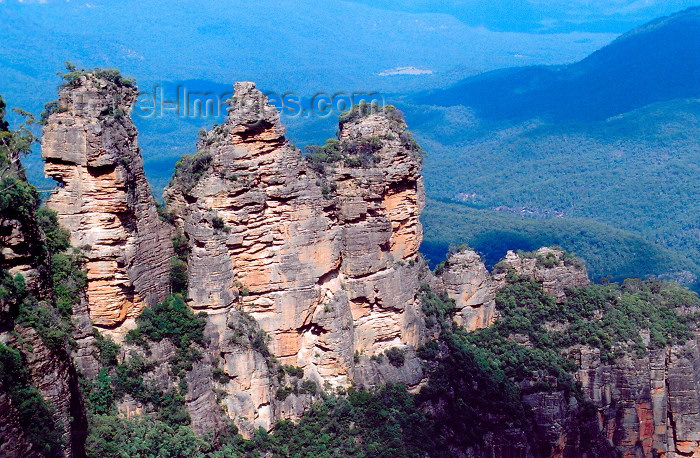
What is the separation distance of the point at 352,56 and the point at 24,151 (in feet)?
477

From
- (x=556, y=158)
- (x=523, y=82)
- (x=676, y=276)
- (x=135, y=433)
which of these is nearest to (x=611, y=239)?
(x=676, y=276)

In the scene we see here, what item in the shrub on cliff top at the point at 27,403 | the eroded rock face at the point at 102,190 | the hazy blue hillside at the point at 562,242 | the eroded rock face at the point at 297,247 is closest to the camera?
the shrub on cliff top at the point at 27,403

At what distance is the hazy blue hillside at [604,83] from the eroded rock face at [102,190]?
114 m

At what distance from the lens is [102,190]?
83.9 ft

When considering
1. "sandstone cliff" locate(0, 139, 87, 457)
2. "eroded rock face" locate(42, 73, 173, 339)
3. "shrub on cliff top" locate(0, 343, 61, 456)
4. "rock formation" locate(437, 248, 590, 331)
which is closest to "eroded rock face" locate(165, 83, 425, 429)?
"eroded rock face" locate(42, 73, 173, 339)

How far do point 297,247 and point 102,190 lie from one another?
25.6 ft

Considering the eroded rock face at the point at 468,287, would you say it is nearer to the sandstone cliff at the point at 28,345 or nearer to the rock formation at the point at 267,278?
the rock formation at the point at 267,278

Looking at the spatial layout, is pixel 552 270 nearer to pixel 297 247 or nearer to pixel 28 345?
pixel 297 247

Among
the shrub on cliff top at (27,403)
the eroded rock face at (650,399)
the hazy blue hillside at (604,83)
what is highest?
the hazy blue hillside at (604,83)

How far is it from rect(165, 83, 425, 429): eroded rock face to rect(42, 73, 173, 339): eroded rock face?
2258mm

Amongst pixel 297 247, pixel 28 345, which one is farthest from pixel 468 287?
pixel 28 345

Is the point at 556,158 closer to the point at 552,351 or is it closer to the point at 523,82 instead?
the point at 523,82

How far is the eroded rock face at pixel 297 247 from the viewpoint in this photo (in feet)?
93.7

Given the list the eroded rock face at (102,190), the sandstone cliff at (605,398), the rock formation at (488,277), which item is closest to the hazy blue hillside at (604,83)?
the rock formation at (488,277)
